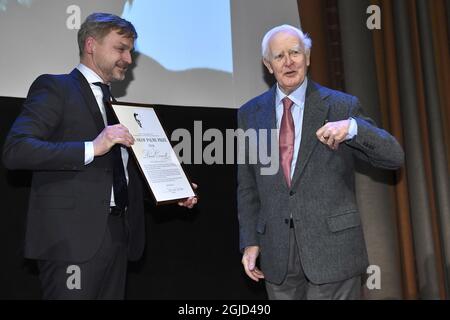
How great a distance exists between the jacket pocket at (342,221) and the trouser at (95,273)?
0.90 metres

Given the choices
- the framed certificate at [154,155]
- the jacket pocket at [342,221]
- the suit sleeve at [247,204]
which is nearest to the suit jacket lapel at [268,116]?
the suit sleeve at [247,204]

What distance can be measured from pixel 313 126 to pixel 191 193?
0.67m

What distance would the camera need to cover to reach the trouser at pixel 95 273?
2.17 m

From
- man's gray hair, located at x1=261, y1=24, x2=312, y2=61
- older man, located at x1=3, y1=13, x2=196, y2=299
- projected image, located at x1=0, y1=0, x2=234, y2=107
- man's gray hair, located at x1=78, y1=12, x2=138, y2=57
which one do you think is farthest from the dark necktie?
projected image, located at x1=0, y1=0, x2=234, y2=107

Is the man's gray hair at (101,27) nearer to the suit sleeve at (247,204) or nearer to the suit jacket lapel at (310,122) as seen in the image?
the suit sleeve at (247,204)

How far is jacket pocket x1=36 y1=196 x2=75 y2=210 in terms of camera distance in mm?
2148

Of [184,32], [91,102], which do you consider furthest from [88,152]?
[184,32]

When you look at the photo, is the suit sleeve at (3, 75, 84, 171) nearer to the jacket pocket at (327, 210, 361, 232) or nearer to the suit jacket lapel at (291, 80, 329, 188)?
the suit jacket lapel at (291, 80, 329, 188)

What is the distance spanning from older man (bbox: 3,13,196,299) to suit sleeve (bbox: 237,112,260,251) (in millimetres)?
505

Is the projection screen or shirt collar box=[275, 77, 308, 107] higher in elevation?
the projection screen

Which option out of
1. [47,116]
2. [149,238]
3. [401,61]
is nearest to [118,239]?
[47,116]

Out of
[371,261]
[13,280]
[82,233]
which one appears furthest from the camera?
[371,261]

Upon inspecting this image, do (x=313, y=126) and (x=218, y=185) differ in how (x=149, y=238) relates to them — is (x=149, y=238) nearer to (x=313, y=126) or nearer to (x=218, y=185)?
(x=218, y=185)

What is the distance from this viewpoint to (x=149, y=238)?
11.6ft
